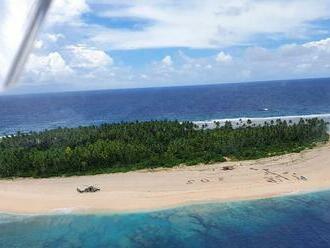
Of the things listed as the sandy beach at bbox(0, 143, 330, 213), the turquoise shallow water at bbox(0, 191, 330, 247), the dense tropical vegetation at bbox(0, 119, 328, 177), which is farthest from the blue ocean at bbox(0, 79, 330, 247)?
the dense tropical vegetation at bbox(0, 119, 328, 177)

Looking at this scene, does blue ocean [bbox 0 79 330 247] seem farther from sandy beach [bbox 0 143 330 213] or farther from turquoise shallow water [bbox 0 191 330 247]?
sandy beach [bbox 0 143 330 213]

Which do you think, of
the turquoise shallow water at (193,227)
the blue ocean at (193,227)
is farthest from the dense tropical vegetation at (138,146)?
the turquoise shallow water at (193,227)

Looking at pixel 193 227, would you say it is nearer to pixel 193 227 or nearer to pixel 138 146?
pixel 193 227

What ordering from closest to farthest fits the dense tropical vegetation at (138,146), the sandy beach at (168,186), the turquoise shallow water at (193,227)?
the turquoise shallow water at (193,227), the sandy beach at (168,186), the dense tropical vegetation at (138,146)

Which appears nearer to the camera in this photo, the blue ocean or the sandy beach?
the blue ocean

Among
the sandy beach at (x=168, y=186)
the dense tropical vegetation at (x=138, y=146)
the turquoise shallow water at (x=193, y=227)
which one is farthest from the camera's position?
the dense tropical vegetation at (x=138, y=146)

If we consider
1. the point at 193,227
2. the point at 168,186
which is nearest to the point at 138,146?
the point at 168,186

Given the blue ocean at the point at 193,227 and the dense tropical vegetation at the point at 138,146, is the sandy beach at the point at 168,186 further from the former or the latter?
the dense tropical vegetation at the point at 138,146
